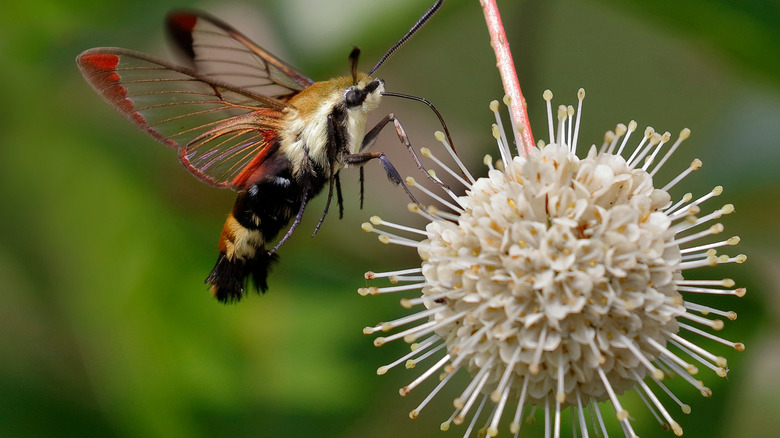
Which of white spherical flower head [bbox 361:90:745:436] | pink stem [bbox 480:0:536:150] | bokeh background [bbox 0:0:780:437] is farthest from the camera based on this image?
bokeh background [bbox 0:0:780:437]

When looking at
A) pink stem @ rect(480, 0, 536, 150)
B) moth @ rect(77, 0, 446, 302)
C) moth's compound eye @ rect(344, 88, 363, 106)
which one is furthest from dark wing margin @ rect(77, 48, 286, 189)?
pink stem @ rect(480, 0, 536, 150)

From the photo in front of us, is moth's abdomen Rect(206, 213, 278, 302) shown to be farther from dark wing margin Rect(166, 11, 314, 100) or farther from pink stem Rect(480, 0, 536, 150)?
pink stem Rect(480, 0, 536, 150)

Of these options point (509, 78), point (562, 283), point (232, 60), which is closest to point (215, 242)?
point (232, 60)

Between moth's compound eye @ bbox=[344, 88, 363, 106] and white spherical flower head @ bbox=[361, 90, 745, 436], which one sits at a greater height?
moth's compound eye @ bbox=[344, 88, 363, 106]

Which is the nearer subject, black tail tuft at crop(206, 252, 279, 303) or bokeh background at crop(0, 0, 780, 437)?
black tail tuft at crop(206, 252, 279, 303)

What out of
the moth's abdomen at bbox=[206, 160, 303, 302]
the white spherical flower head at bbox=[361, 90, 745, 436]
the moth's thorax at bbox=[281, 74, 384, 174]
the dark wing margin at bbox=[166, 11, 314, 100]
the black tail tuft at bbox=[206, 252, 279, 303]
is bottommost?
the white spherical flower head at bbox=[361, 90, 745, 436]

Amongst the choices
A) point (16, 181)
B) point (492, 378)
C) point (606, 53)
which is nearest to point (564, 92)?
point (606, 53)

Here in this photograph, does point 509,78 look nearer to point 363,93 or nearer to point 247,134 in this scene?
point 363,93
